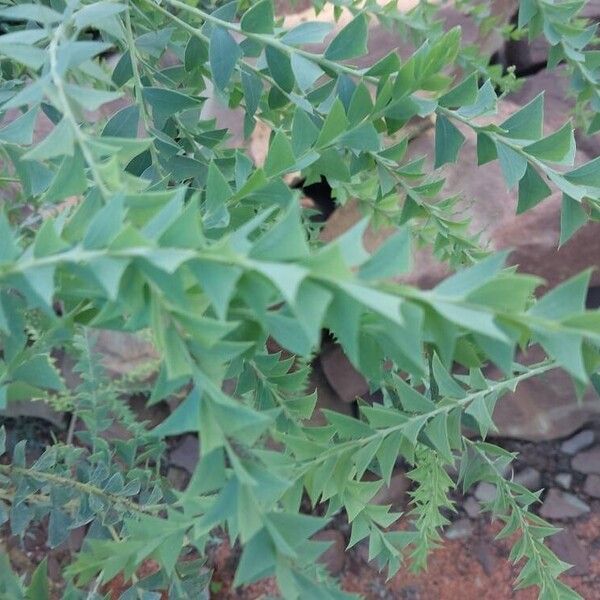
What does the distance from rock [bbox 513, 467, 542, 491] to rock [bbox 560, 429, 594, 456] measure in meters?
0.10

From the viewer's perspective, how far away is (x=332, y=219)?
1592 millimetres

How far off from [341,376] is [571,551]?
660mm

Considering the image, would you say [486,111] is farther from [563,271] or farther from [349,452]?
[563,271]

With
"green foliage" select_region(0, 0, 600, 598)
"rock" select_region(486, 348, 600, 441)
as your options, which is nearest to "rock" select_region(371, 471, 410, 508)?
"rock" select_region(486, 348, 600, 441)

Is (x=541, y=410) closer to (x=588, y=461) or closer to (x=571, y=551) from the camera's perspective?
(x=588, y=461)

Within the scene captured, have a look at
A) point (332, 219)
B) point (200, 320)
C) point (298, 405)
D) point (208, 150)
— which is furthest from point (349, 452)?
point (332, 219)

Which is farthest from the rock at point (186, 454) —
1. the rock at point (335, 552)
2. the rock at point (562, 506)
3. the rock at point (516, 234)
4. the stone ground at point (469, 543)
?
the rock at point (562, 506)

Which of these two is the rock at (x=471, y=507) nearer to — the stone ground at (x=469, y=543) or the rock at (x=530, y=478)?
the stone ground at (x=469, y=543)

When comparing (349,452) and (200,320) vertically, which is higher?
(200,320)

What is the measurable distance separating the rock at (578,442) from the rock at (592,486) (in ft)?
0.24

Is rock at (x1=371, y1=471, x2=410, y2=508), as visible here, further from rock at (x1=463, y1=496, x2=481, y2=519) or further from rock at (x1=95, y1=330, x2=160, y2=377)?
rock at (x1=95, y1=330, x2=160, y2=377)

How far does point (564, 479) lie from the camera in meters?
1.71

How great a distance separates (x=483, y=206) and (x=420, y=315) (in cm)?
138

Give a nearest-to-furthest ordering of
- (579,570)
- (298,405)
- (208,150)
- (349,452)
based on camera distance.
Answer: (349,452) → (298,405) → (208,150) → (579,570)
